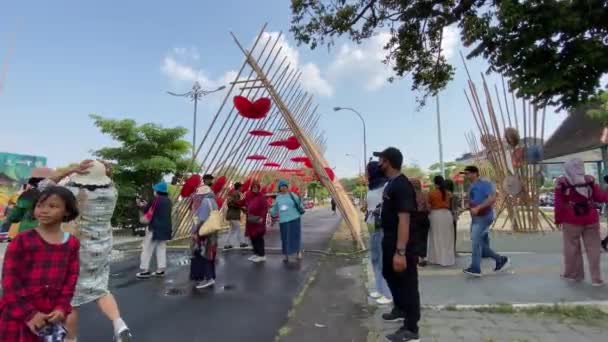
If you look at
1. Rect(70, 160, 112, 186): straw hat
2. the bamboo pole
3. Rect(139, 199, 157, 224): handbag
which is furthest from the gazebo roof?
Rect(70, 160, 112, 186): straw hat

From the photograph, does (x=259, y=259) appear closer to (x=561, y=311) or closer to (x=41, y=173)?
(x=41, y=173)

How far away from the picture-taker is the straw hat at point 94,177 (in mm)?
3701

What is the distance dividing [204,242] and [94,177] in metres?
2.69

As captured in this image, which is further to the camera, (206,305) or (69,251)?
(206,305)

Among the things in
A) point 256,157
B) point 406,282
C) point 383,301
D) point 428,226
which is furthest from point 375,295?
point 256,157

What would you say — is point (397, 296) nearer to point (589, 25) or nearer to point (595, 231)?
point (595, 231)

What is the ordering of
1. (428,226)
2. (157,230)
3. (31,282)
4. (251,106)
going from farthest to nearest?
(251,106), (157,230), (428,226), (31,282)

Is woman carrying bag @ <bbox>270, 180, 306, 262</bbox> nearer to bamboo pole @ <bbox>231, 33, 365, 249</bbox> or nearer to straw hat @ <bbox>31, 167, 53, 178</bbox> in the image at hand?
bamboo pole @ <bbox>231, 33, 365, 249</bbox>

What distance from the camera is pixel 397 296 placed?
160 inches

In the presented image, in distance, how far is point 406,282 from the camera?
3.66 metres

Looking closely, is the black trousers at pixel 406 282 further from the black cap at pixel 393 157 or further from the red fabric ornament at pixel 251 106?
the red fabric ornament at pixel 251 106

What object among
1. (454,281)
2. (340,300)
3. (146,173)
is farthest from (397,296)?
(146,173)

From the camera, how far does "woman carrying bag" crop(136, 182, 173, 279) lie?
22.4 ft

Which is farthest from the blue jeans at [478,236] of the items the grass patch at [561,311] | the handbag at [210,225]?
the handbag at [210,225]
